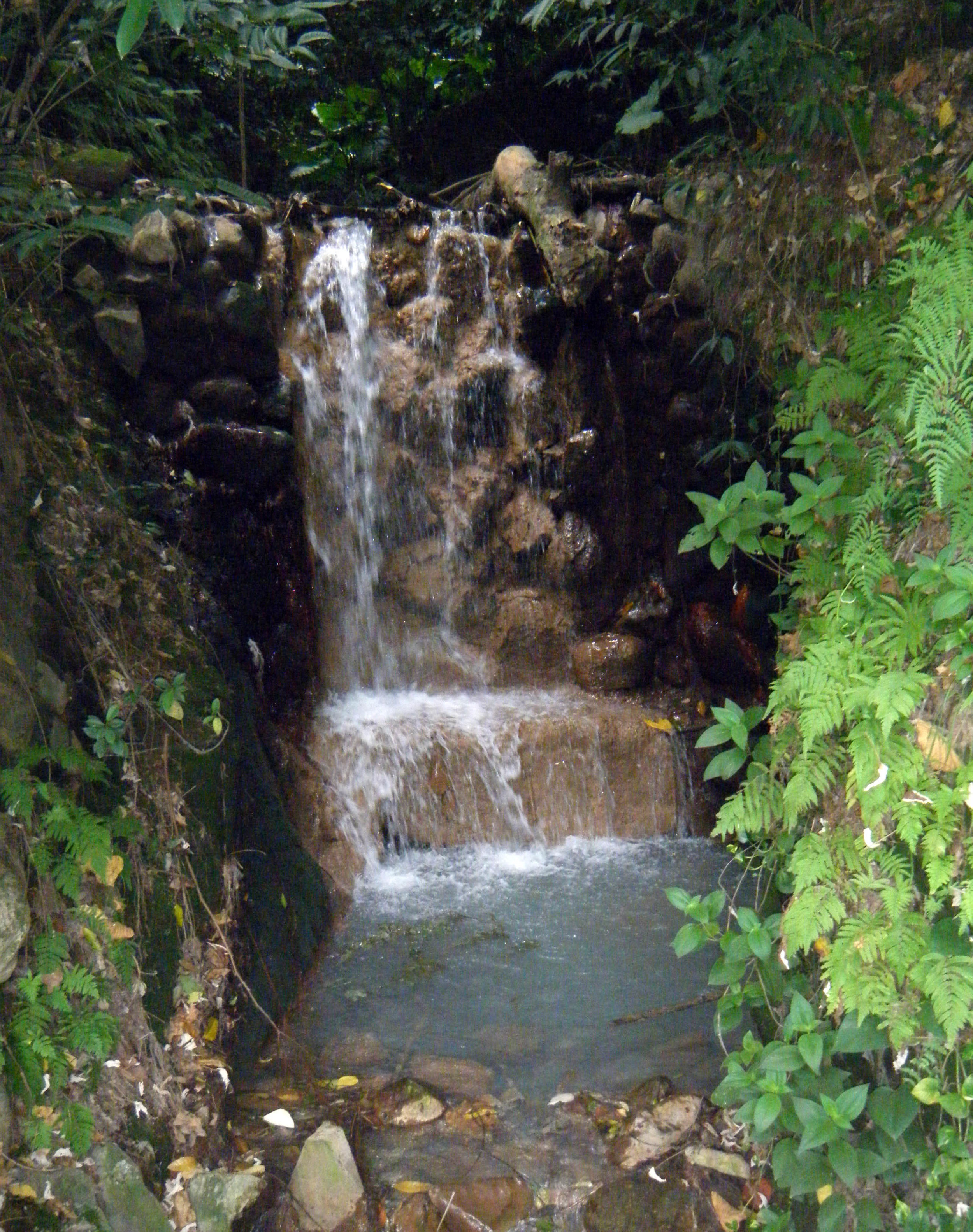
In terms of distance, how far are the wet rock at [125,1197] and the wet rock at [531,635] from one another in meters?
5.00

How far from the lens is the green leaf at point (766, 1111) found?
2.21 m

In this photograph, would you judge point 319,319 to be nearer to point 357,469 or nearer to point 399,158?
point 357,469

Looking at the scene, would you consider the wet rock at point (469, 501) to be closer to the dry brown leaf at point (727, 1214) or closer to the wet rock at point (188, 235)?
the wet rock at point (188, 235)

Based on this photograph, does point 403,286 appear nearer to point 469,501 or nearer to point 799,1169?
point 469,501

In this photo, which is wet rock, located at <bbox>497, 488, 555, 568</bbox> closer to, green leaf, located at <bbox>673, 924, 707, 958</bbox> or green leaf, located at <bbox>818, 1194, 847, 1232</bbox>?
green leaf, located at <bbox>673, 924, 707, 958</bbox>

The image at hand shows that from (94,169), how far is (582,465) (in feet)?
12.3

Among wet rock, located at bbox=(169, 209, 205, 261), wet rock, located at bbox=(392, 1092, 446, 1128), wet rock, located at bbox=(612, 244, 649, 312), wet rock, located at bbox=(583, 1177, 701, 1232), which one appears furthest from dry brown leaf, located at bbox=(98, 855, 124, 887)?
wet rock, located at bbox=(612, 244, 649, 312)

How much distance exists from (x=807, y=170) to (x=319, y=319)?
475 centimetres

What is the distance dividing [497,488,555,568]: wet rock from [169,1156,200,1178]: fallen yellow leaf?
5.22 m

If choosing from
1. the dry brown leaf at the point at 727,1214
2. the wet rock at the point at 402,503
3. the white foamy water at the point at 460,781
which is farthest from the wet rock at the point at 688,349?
the dry brown leaf at the point at 727,1214

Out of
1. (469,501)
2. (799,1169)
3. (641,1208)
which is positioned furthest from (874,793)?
(469,501)

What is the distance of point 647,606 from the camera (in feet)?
24.7

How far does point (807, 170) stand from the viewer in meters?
3.34

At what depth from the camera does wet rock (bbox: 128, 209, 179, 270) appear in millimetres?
5930
